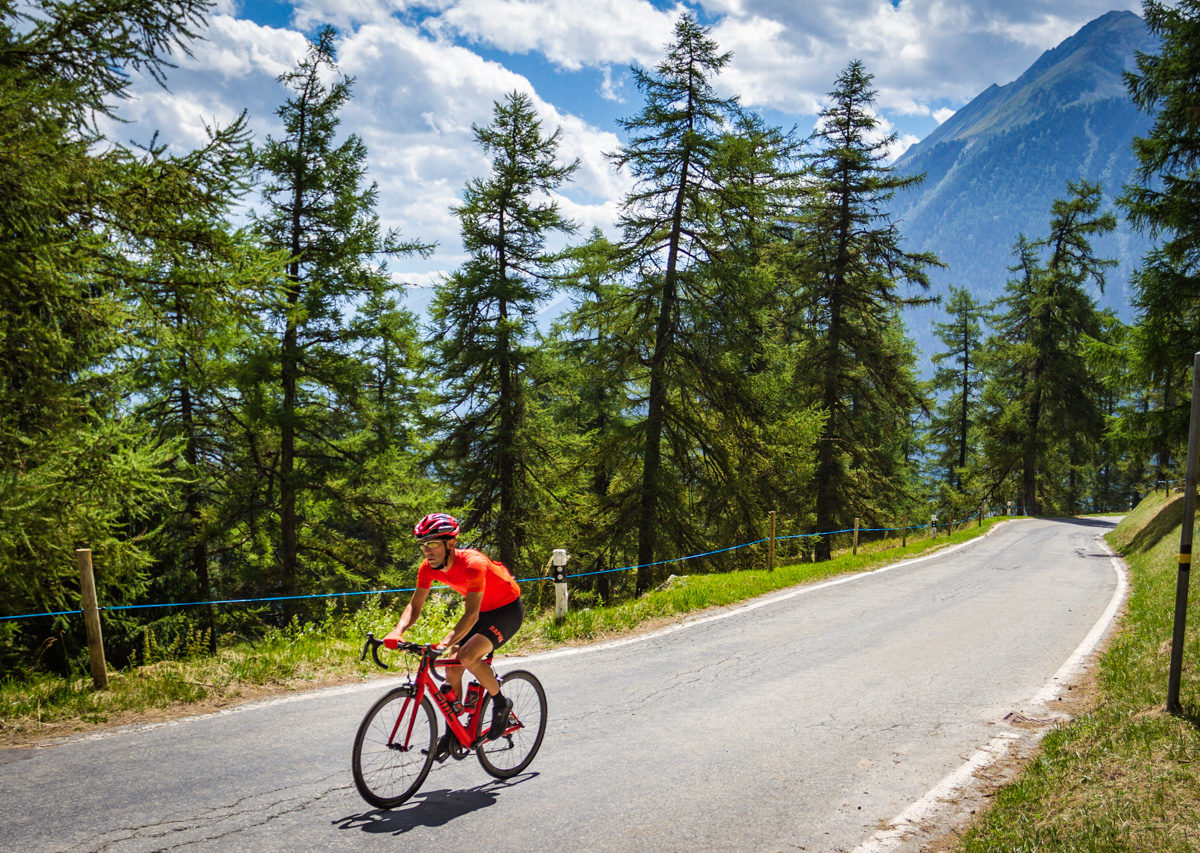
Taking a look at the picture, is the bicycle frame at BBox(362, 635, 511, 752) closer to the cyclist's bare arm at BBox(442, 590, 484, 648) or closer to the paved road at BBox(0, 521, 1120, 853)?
the cyclist's bare arm at BBox(442, 590, 484, 648)

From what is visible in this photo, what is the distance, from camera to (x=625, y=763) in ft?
17.4

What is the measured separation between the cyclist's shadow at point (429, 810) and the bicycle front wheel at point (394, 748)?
0.10 metres

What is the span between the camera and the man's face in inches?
185

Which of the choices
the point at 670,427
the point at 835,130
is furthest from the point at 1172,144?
the point at 670,427

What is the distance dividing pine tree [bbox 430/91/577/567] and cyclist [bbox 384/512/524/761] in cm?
1326

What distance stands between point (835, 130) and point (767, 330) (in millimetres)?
7417

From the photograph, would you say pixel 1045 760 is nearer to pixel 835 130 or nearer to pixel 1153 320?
pixel 1153 320

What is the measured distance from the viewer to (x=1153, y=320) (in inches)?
673

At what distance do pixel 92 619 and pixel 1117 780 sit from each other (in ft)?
29.9

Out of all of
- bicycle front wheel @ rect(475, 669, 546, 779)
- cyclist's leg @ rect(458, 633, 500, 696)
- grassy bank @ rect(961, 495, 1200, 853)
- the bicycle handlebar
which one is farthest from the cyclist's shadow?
grassy bank @ rect(961, 495, 1200, 853)

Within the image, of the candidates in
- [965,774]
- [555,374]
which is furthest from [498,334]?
[965,774]

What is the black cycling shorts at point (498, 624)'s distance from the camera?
5047 millimetres

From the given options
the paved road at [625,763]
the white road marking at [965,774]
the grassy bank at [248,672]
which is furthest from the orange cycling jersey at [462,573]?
the grassy bank at [248,672]

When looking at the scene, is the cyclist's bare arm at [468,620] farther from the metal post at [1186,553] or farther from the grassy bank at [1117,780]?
the metal post at [1186,553]
